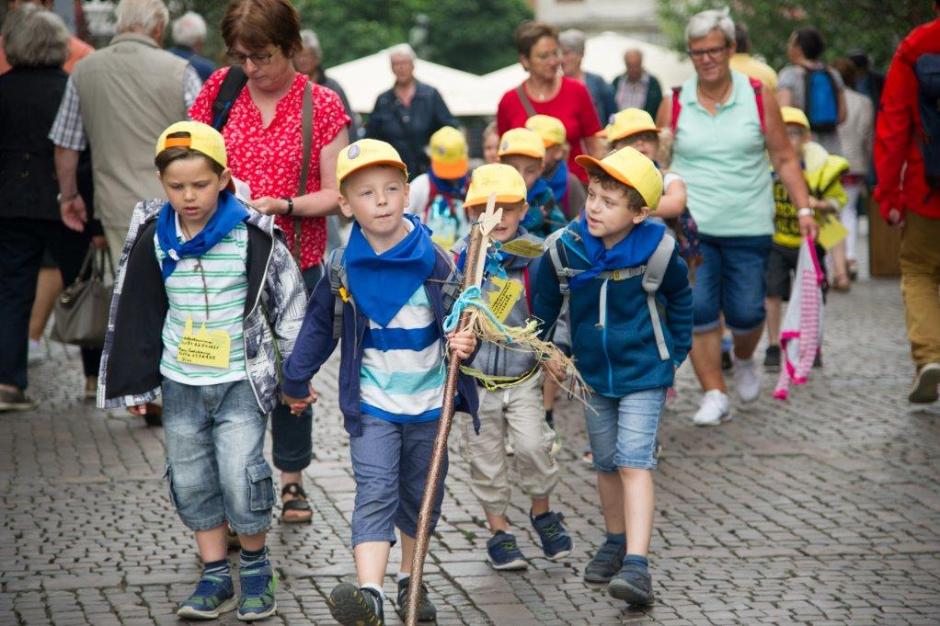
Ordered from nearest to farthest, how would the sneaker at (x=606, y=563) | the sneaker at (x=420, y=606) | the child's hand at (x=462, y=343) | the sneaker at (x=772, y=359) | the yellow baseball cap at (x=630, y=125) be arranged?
the child's hand at (x=462, y=343) < the sneaker at (x=420, y=606) < the sneaker at (x=606, y=563) < the yellow baseball cap at (x=630, y=125) < the sneaker at (x=772, y=359)

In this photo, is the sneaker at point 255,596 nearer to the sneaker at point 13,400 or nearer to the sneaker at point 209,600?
the sneaker at point 209,600

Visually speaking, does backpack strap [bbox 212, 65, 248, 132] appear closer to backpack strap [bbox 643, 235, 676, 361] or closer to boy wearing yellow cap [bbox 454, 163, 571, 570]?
boy wearing yellow cap [bbox 454, 163, 571, 570]

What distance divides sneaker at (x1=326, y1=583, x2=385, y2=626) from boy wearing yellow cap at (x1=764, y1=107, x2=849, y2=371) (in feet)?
21.3

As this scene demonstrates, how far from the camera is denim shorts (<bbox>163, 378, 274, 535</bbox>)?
5.48 meters

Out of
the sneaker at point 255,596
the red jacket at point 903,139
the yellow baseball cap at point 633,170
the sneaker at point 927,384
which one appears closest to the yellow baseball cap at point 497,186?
the yellow baseball cap at point 633,170

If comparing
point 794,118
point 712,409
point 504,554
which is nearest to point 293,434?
point 504,554

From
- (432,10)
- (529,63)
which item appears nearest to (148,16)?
(529,63)

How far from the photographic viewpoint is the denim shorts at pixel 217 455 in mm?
5484

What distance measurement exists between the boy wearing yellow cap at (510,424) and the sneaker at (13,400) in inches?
160

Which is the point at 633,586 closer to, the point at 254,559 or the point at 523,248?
the point at 254,559

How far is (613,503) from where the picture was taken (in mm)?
6102

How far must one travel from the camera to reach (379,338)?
5254mm

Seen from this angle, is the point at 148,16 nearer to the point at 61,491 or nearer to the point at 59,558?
the point at 61,491

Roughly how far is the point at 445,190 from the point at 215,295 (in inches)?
146
